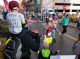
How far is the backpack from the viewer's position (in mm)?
4332

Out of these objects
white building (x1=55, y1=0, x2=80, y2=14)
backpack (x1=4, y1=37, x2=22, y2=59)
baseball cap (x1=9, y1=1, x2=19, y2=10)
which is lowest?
white building (x1=55, y1=0, x2=80, y2=14)

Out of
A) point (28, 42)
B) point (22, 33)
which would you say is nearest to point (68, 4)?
point (22, 33)

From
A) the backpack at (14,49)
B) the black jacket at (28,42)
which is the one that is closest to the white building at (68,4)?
the black jacket at (28,42)

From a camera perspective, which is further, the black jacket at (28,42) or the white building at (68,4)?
the white building at (68,4)

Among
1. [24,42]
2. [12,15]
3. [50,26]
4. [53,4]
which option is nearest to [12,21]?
[12,15]

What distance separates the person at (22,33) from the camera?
14.5 ft

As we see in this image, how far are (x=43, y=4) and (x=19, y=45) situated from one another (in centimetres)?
11256

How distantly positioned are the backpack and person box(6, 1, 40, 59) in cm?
8

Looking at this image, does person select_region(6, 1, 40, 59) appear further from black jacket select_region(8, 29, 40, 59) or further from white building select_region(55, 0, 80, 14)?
white building select_region(55, 0, 80, 14)

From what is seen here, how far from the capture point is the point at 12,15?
474 centimetres

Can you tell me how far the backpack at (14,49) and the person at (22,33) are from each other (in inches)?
3.0

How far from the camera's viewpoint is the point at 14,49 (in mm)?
4324

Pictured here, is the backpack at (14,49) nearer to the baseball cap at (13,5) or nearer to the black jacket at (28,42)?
the black jacket at (28,42)

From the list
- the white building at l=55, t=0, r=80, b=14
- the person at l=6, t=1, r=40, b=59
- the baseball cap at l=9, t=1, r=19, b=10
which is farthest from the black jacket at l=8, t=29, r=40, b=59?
the white building at l=55, t=0, r=80, b=14
